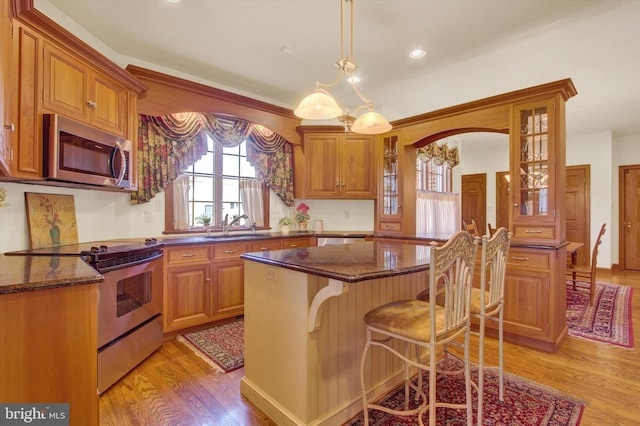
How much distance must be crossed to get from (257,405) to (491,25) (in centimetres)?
331

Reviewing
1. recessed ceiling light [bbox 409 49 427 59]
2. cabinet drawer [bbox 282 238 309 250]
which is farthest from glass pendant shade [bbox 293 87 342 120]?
cabinet drawer [bbox 282 238 309 250]

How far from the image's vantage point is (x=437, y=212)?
5.37m

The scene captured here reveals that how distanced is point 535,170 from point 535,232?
593 millimetres

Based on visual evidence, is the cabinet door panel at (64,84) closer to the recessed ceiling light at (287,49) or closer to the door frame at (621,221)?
the recessed ceiling light at (287,49)

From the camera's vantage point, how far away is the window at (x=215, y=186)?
3711mm

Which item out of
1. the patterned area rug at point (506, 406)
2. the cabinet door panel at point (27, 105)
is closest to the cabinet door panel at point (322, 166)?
the patterned area rug at point (506, 406)

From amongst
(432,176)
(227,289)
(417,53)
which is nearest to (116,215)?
(227,289)

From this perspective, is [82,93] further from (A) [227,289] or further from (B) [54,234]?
(A) [227,289]

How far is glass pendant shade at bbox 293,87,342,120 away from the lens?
6.79 feet

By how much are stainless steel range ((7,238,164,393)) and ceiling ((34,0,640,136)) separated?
185cm

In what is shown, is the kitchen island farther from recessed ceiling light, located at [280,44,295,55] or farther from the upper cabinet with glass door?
recessed ceiling light, located at [280,44,295,55]

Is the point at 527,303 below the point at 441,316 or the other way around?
below

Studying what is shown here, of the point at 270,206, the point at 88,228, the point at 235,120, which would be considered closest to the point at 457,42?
the point at 235,120

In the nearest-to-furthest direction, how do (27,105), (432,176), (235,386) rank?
(27,105)
(235,386)
(432,176)
